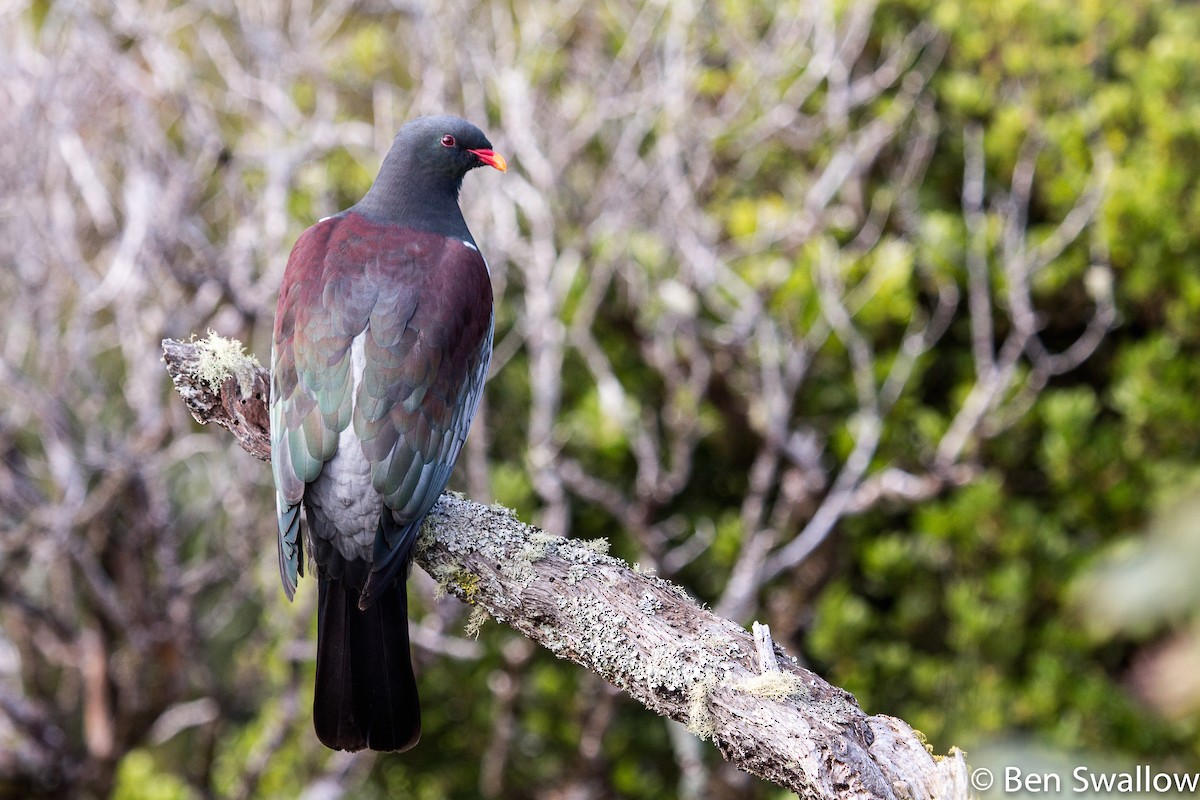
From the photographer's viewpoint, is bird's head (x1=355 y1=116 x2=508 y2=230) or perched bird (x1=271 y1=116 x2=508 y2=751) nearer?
perched bird (x1=271 y1=116 x2=508 y2=751)

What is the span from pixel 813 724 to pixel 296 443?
1387 millimetres

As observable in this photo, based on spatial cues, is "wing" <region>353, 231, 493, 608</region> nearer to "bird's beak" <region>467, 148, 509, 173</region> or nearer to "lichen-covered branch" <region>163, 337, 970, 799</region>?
"lichen-covered branch" <region>163, 337, 970, 799</region>

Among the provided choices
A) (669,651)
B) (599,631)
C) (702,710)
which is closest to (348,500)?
(599,631)

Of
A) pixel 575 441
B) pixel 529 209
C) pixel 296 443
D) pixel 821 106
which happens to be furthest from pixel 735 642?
pixel 821 106

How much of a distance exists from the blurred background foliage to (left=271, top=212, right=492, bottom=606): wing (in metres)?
1.44

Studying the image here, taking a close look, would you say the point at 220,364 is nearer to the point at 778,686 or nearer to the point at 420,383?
the point at 420,383

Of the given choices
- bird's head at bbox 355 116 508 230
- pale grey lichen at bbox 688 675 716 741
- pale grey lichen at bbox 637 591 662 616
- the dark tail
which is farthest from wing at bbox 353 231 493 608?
pale grey lichen at bbox 688 675 716 741

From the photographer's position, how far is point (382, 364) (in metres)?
3.07

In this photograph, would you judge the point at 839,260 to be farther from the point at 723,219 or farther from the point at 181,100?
the point at 181,100

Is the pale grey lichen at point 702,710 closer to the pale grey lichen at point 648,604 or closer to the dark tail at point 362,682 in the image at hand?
the pale grey lichen at point 648,604

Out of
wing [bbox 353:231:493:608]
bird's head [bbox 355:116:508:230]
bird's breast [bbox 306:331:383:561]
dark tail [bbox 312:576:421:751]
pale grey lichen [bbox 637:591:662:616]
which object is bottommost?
dark tail [bbox 312:576:421:751]

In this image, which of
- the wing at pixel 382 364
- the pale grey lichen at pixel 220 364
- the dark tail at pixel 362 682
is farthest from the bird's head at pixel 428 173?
the dark tail at pixel 362 682

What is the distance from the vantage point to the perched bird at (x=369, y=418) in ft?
9.05

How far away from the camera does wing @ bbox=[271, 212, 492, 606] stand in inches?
113
